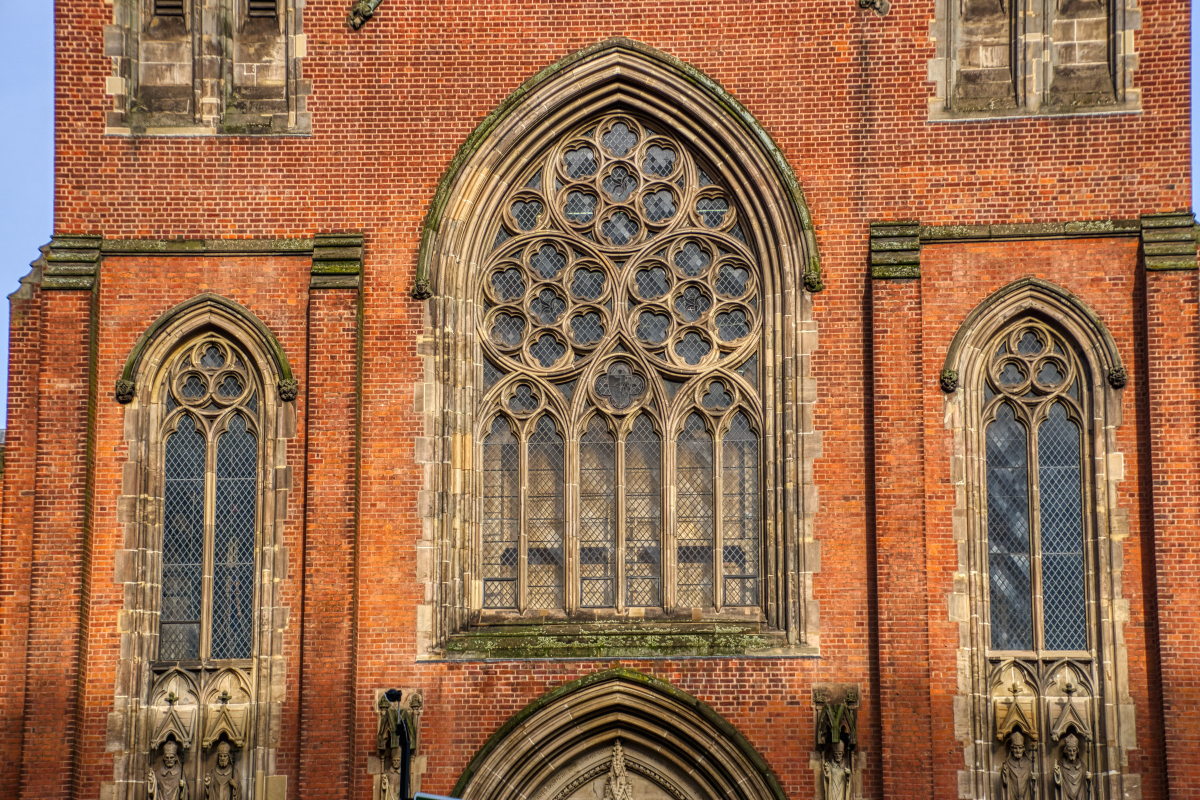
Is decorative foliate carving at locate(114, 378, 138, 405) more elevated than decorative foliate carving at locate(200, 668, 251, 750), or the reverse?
decorative foliate carving at locate(114, 378, 138, 405)

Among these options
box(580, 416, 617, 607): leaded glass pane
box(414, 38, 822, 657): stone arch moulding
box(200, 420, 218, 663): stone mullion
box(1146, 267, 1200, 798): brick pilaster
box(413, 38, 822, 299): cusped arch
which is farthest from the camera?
box(413, 38, 822, 299): cusped arch

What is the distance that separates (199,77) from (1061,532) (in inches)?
392

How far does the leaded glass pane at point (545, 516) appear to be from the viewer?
1714 centimetres

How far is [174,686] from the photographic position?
55.2 feet

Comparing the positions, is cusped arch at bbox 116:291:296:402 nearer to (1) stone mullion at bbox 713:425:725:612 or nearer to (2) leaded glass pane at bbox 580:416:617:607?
(2) leaded glass pane at bbox 580:416:617:607

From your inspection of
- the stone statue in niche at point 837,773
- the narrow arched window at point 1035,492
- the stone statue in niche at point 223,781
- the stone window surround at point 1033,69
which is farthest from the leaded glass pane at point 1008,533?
the stone statue in niche at point 223,781

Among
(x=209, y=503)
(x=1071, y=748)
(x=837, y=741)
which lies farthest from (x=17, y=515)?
(x=1071, y=748)

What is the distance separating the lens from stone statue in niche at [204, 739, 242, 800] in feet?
54.1

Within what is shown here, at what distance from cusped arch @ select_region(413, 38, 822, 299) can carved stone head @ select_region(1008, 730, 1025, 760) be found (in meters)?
4.87

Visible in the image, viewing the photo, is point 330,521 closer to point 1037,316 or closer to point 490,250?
point 490,250

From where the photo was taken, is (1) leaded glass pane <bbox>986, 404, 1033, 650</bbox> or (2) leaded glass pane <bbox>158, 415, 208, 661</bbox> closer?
(1) leaded glass pane <bbox>986, 404, 1033, 650</bbox>

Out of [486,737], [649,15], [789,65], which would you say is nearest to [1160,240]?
[789,65]

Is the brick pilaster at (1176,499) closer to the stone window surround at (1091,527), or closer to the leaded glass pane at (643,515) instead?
the stone window surround at (1091,527)

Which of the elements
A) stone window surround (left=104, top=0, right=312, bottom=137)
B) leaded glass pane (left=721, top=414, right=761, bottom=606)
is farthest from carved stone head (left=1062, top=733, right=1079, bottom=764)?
stone window surround (left=104, top=0, right=312, bottom=137)
